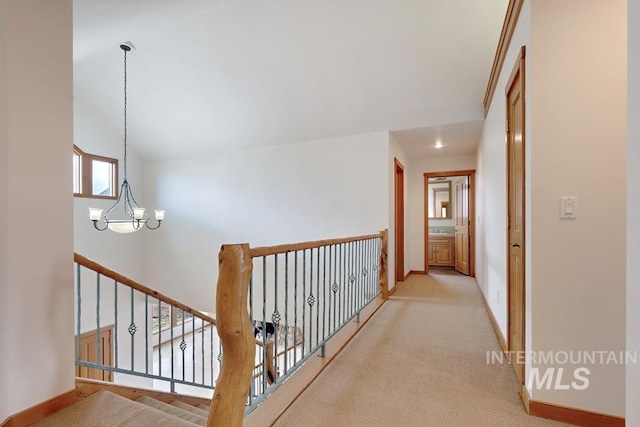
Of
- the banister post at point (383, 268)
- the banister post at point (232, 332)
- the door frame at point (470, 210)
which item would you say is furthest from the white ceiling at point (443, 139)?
the banister post at point (232, 332)

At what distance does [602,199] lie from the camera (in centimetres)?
142

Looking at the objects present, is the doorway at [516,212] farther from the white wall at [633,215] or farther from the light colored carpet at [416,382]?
the white wall at [633,215]

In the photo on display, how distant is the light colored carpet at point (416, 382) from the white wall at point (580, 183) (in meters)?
0.32

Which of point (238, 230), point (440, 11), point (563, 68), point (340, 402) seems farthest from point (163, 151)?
point (563, 68)

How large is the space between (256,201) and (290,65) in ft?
7.64

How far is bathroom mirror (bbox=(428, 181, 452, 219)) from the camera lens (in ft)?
23.8

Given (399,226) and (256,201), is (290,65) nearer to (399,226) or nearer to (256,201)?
(256,201)

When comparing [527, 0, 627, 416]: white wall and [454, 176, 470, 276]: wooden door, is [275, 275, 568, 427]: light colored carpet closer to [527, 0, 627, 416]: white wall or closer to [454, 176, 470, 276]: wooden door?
[527, 0, 627, 416]: white wall

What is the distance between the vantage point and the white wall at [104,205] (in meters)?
4.93

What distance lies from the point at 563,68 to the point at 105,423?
284cm

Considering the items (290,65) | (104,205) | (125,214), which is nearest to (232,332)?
(290,65)

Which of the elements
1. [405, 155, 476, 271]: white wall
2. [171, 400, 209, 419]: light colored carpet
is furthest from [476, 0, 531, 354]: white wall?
[405, 155, 476, 271]: white wall

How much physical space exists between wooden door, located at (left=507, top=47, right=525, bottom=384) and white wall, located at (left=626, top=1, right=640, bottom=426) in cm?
94

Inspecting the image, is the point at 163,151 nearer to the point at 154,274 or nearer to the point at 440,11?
the point at 154,274
